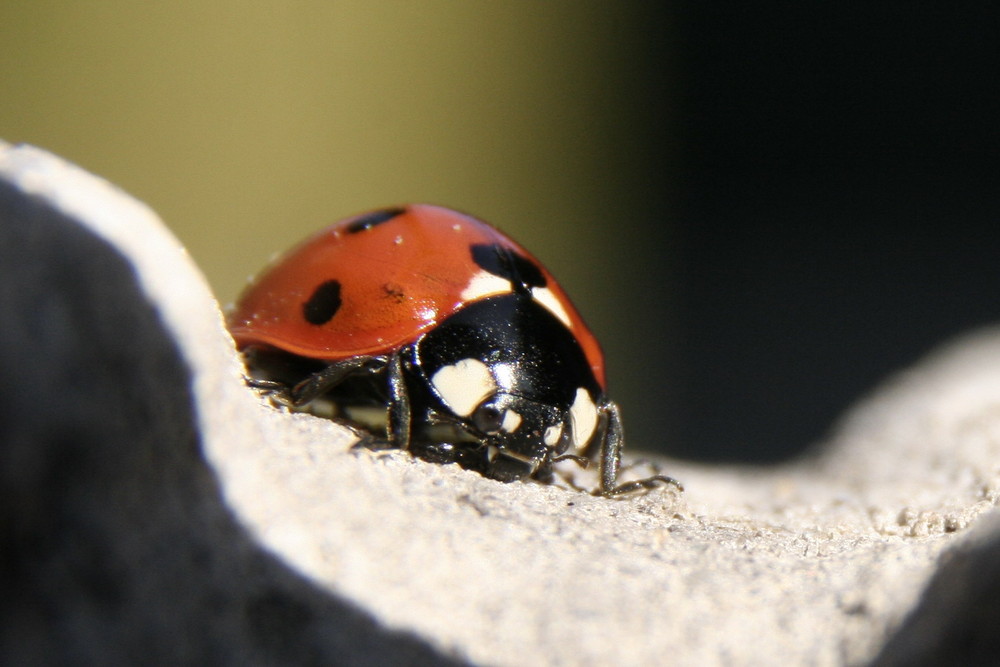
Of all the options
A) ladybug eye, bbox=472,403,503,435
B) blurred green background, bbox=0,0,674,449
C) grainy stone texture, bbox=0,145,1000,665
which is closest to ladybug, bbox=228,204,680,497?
ladybug eye, bbox=472,403,503,435

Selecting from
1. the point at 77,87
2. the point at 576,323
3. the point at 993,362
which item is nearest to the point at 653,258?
the point at 77,87

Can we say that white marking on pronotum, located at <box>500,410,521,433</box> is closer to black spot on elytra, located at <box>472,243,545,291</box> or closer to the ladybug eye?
the ladybug eye

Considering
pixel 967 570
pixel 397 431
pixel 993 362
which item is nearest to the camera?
→ pixel 967 570

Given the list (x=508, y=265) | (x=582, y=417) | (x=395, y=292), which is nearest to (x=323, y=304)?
(x=395, y=292)

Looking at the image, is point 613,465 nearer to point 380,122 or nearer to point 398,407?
point 398,407

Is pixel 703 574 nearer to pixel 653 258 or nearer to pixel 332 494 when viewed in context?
pixel 332 494

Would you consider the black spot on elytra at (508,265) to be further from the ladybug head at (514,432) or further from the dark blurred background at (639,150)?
the dark blurred background at (639,150)

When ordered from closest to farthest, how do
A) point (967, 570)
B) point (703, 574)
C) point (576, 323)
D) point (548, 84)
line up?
point (967, 570), point (703, 574), point (576, 323), point (548, 84)

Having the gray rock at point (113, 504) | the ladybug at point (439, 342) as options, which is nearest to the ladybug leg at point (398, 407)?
the ladybug at point (439, 342)
